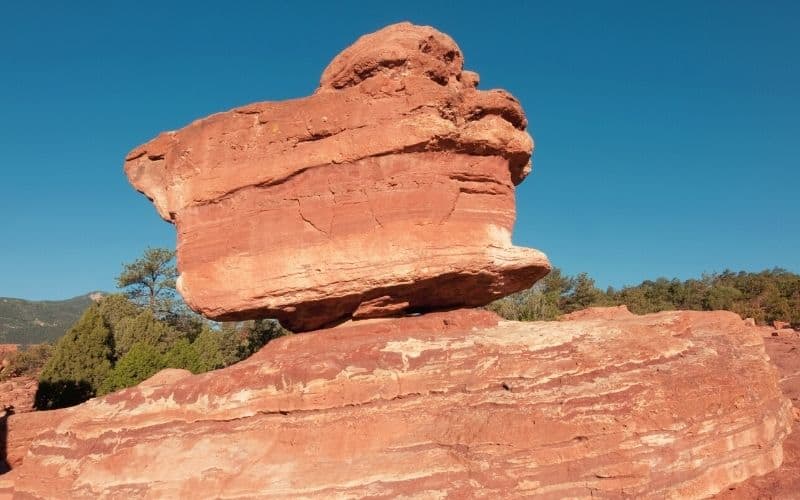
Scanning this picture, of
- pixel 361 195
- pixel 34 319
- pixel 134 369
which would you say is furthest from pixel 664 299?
pixel 34 319

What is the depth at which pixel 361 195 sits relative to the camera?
8617 mm

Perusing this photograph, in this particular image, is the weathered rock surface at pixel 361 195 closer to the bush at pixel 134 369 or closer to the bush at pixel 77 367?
the bush at pixel 134 369

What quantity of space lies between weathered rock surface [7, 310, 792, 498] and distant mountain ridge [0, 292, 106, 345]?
→ 101996mm

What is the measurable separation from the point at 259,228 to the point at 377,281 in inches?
93.0

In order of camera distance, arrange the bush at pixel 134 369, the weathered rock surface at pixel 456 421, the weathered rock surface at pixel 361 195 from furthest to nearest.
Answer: the bush at pixel 134 369 < the weathered rock surface at pixel 361 195 < the weathered rock surface at pixel 456 421

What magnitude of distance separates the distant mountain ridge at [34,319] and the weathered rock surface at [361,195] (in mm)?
101096

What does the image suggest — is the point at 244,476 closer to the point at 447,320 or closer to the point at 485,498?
the point at 485,498

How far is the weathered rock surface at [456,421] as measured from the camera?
21.1 ft


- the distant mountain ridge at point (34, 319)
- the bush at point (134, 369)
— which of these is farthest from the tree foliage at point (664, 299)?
the distant mountain ridge at point (34, 319)

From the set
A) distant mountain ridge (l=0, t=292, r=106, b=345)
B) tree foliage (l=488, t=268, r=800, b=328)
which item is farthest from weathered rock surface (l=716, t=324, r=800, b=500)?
distant mountain ridge (l=0, t=292, r=106, b=345)

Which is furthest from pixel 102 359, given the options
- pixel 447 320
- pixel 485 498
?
pixel 485 498

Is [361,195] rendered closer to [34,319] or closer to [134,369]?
[134,369]

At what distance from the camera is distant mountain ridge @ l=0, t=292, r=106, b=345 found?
→ 336ft

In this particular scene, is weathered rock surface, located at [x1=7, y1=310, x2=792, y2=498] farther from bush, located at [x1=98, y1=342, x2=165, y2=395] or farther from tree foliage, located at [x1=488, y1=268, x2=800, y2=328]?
tree foliage, located at [x1=488, y1=268, x2=800, y2=328]
